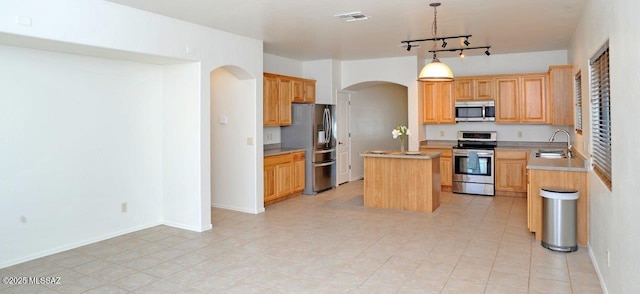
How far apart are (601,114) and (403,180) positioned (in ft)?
10.0

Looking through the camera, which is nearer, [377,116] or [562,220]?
[562,220]

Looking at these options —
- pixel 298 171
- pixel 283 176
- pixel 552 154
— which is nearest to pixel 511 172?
pixel 552 154

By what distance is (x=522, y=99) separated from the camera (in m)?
7.56

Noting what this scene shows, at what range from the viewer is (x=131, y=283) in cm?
361

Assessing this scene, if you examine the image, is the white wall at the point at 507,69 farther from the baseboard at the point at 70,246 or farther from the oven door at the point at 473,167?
the baseboard at the point at 70,246

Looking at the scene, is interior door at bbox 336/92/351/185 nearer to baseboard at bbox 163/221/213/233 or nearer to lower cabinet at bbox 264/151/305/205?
lower cabinet at bbox 264/151/305/205

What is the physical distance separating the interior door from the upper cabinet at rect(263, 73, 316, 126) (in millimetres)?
1227

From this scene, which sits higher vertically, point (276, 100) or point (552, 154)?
point (276, 100)

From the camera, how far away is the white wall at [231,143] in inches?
246

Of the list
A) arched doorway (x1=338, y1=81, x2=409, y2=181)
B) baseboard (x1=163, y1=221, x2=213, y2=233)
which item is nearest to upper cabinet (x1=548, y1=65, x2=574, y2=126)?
arched doorway (x1=338, y1=81, x2=409, y2=181)

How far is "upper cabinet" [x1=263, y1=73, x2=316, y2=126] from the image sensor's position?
6926 mm

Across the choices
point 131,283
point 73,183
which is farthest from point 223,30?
point 131,283

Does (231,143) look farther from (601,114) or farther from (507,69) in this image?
(507,69)

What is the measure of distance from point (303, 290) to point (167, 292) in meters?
1.11
